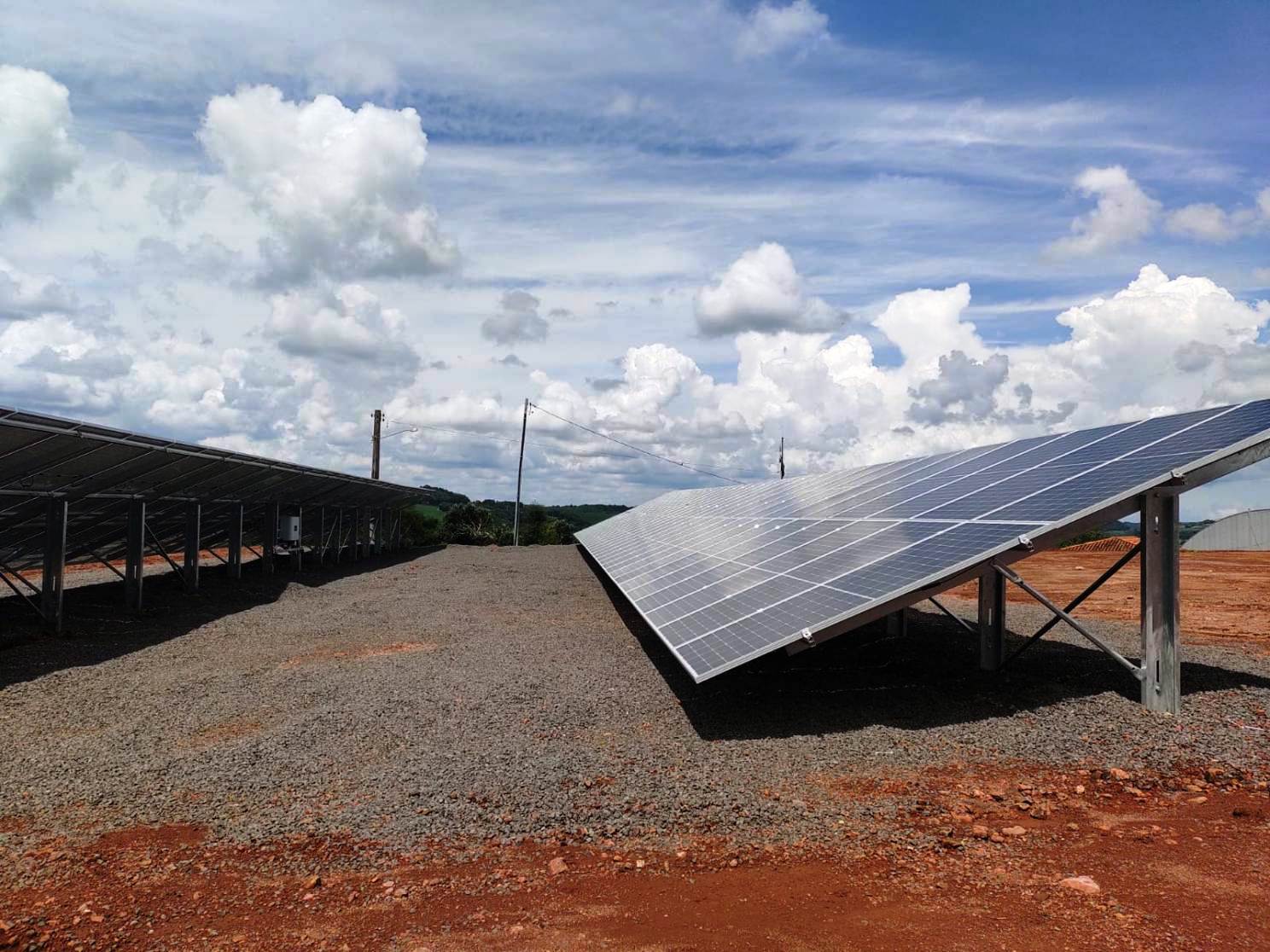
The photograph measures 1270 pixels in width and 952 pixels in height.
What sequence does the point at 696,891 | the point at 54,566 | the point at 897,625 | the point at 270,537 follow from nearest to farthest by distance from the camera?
the point at 696,891, the point at 897,625, the point at 54,566, the point at 270,537

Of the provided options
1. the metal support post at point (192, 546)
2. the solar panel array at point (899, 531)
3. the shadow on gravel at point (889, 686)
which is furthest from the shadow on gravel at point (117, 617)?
the shadow on gravel at point (889, 686)

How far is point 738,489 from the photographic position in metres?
38.4

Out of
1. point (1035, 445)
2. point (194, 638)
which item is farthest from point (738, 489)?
point (194, 638)

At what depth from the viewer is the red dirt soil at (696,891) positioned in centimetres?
579

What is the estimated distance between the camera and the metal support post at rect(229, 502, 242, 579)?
1195 inches

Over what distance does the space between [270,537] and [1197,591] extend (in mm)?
34526

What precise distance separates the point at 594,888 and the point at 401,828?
2.15m

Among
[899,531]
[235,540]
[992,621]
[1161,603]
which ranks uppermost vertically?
[899,531]

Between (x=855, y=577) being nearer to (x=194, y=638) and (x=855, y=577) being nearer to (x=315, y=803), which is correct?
(x=315, y=803)

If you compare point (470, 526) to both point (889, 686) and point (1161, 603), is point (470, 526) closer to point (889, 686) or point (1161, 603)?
point (889, 686)

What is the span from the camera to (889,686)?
12.2 metres

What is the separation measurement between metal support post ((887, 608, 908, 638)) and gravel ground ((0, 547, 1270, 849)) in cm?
39

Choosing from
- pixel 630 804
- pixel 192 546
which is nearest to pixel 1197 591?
pixel 630 804

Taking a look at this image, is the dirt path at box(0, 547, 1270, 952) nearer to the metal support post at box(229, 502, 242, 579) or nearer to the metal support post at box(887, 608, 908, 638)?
the metal support post at box(887, 608, 908, 638)
